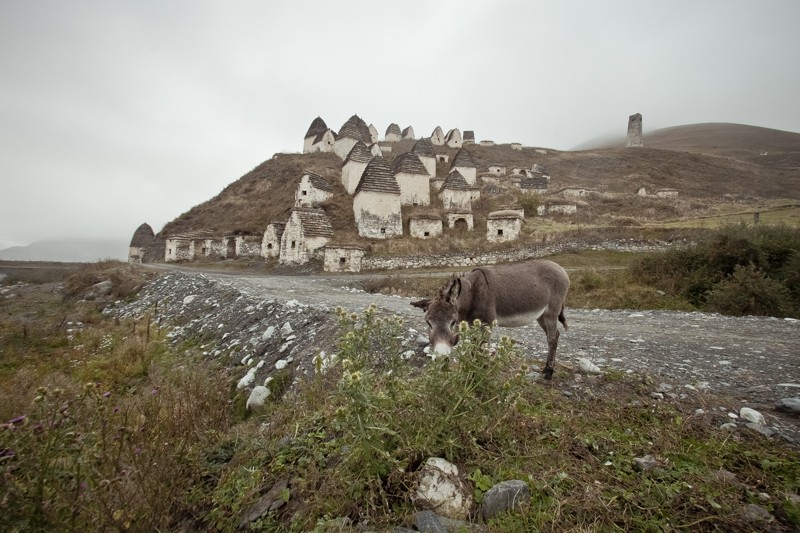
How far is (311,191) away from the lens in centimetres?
2981

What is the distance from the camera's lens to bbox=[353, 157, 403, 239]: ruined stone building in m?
26.1

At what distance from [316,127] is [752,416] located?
53.3 meters

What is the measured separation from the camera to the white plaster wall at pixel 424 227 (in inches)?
1033

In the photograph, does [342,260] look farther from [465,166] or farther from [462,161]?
[462,161]

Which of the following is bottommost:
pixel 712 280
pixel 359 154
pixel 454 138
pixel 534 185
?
pixel 712 280

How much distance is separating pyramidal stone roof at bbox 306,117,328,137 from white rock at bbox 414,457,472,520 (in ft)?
170

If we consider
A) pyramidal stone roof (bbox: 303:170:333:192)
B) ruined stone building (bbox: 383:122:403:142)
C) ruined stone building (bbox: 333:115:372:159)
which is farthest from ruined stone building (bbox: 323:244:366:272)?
ruined stone building (bbox: 383:122:403:142)

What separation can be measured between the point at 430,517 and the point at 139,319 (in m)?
12.0

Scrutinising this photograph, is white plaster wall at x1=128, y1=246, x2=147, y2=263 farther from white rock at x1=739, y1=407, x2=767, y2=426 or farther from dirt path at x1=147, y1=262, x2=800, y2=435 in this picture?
white rock at x1=739, y1=407, x2=767, y2=426

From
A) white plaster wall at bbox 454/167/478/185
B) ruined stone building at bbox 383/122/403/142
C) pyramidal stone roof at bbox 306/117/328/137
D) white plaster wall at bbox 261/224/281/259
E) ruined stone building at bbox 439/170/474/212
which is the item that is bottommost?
white plaster wall at bbox 261/224/281/259

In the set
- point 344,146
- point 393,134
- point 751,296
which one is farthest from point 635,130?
point 751,296

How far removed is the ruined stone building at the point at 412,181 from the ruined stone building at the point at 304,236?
34.5ft

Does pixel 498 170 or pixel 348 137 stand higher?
pixel 348 137

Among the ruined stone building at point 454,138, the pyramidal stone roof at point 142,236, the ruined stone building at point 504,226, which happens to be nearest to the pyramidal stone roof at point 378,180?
the ruined stone building at point 504,226
